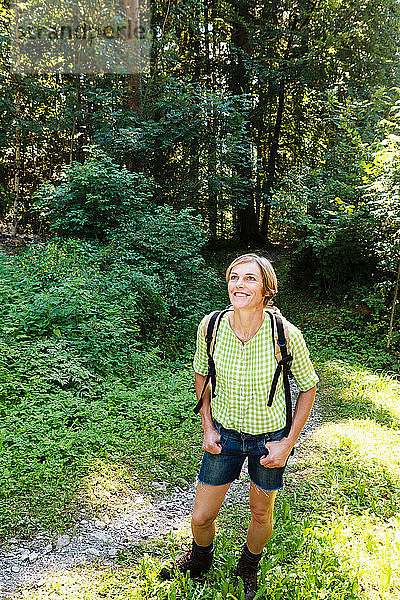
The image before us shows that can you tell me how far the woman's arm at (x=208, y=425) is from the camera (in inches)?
88.4

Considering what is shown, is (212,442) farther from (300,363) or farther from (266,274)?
(266,274)

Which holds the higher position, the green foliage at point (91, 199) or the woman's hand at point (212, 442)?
the green foliage at point (91, 199)

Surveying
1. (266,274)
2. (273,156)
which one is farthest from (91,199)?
(273,156)

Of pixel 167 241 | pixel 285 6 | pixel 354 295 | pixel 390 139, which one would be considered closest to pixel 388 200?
pixel 390 139

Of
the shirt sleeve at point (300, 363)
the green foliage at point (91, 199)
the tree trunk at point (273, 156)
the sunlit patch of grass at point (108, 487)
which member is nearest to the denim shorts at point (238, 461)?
the shirt sleeve at point (300, 363)

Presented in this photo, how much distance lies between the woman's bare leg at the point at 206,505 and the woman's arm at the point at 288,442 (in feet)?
1.02

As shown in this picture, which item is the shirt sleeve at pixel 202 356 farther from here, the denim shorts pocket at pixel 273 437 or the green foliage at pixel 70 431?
the green foliage at pixel 70 431

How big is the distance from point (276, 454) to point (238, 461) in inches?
9.6

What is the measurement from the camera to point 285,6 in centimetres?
1538

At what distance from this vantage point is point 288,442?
7.12ft

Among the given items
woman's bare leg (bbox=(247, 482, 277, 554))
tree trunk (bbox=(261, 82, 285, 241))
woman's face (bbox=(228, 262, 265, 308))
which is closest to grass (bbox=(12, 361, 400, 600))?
woman's bare leg (bbox=(247, 482, 277, 554))

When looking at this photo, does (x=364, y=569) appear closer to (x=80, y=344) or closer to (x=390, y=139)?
(x=80, y=344)

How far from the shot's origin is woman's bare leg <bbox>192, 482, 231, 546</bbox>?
229 cm

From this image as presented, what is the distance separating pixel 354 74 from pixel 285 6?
344 centimetres
